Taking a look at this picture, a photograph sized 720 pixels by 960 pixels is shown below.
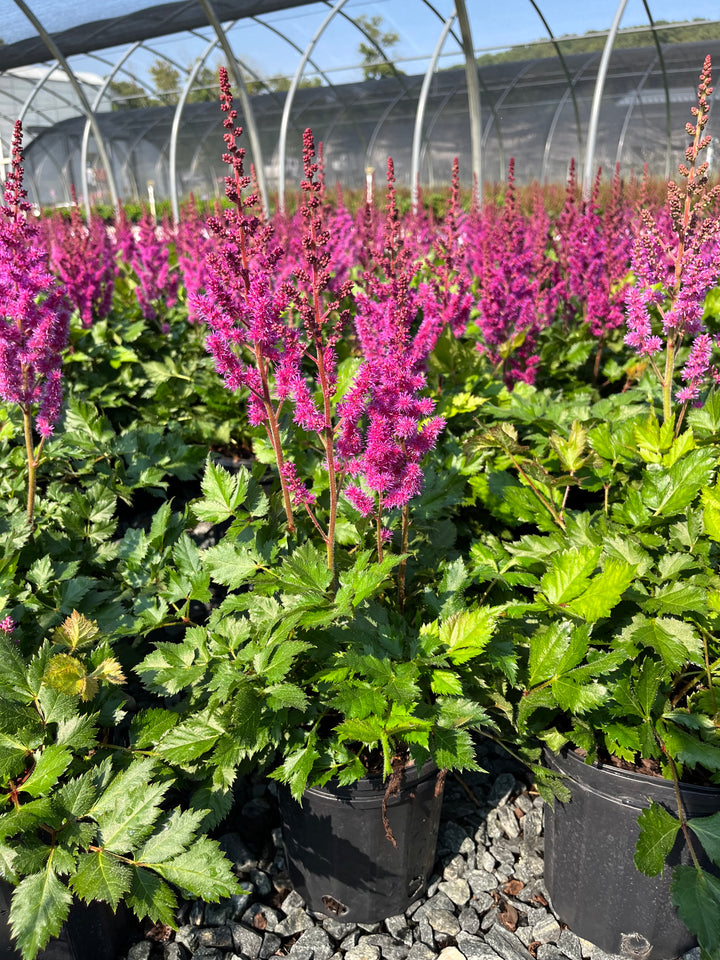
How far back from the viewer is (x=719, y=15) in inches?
453

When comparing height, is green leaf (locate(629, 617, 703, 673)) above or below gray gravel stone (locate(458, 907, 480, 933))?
above

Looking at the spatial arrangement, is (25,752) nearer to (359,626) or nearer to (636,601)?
(359,626)

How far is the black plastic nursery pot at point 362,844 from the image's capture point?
1.73m

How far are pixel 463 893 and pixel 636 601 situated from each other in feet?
3.17

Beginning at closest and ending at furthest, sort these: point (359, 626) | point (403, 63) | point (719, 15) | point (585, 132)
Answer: point (359, 626), point (719, 15), point (403, 63), point (585, 132)

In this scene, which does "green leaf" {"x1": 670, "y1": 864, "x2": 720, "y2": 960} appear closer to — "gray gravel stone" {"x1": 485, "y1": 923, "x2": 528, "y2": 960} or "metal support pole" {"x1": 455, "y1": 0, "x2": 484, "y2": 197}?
"gray gravel stone" {"x1": 485, "y1": 923, "x2": 528, "y2": 960}

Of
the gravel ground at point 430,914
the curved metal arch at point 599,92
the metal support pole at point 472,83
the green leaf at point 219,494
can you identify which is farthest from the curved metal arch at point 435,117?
the gravel ground at point 430,914

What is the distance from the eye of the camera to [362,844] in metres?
1.78

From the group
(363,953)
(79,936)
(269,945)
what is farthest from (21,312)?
(363,953)

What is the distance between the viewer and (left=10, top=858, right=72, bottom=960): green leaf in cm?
129

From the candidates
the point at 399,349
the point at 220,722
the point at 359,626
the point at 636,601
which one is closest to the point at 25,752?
the point at 220,722

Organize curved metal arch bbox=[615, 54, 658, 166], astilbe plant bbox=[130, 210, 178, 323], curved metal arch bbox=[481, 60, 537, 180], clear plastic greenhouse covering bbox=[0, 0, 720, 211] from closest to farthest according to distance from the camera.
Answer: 1. astilbe plant bbox=[130, 210, 178, 323]
2. clear plastic greenhouse covering bbox=[0, 0, 720, 211]
3. curved metal arch bbox=[615, 54, 658, 166]
4. curved metal arch bbox=[481, 60, 537, 180]

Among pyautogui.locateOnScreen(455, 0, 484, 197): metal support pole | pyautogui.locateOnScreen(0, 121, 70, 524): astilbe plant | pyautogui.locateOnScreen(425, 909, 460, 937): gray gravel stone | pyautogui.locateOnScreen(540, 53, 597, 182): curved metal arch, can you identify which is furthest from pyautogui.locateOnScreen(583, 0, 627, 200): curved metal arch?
pyautogui.locateOnScreen(425, 909, 460, 937): gray gravel stone

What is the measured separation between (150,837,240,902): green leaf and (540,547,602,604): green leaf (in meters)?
0.91
